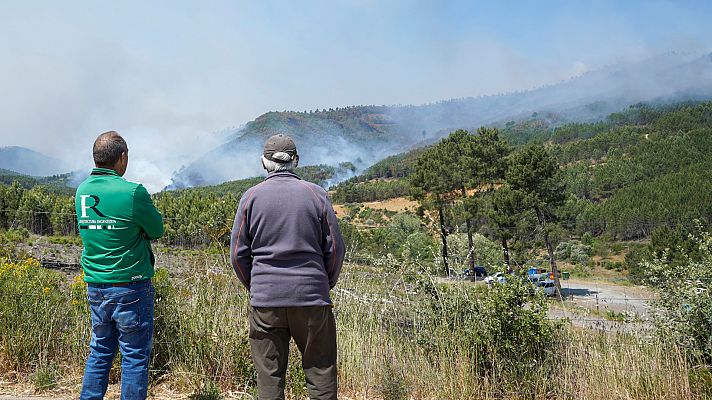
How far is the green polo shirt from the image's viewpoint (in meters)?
2.99

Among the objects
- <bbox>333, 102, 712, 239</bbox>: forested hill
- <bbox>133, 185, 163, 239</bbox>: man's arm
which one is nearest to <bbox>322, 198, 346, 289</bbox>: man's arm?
<bbox>133, 185, 163, 239</bbox>: man's arm

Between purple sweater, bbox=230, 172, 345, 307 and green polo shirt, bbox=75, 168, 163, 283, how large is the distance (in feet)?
2.17

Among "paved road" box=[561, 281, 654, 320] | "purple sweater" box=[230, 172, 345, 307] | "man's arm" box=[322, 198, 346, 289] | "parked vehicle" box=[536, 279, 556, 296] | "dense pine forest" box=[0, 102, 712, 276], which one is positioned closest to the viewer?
"purple sweater" box=[230, 172, 345, 307]

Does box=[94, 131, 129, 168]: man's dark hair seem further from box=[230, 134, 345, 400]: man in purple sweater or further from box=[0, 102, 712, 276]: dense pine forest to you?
box=[0, 102, 712, 276]: dense pine forest

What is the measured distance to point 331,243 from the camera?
2.80m

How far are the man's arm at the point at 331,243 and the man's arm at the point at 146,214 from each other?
1.07 meters

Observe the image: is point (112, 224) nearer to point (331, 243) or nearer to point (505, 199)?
point (331, 243)

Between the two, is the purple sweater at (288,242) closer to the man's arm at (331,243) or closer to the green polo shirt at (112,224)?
the man's arm at (331,243)

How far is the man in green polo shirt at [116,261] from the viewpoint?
3.00m

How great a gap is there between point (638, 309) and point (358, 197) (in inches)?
3178

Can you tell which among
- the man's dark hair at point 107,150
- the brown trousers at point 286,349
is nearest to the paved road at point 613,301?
the brown trousers at point 286,349

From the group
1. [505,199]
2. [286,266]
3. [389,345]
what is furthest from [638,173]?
[286,266]

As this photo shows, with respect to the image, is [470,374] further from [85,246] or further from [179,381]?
[85,246]

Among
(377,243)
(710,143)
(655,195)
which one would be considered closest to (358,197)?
(655,195)
